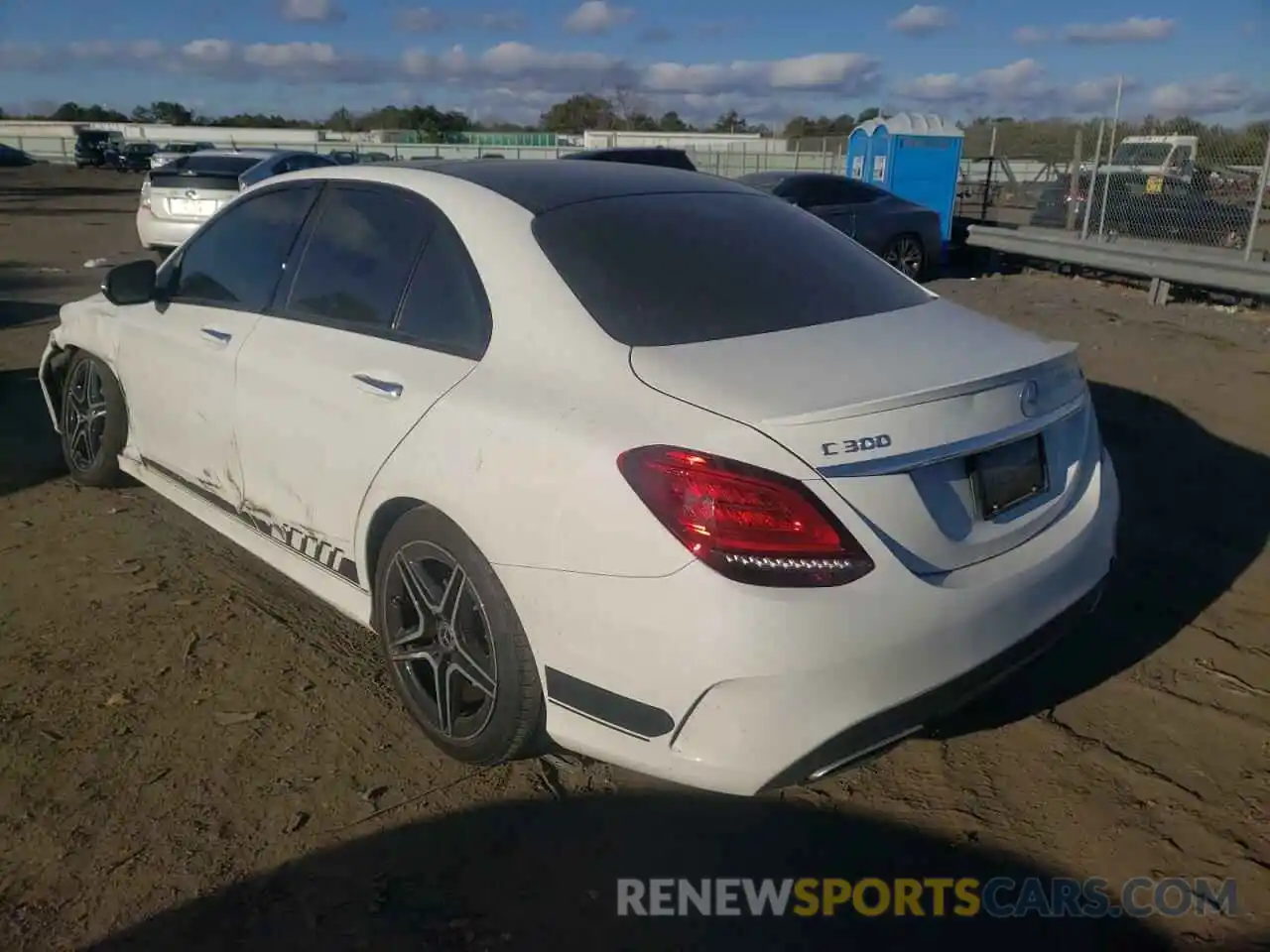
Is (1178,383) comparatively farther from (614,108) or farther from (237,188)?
(614,108)

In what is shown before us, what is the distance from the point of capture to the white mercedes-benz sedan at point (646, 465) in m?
2.21

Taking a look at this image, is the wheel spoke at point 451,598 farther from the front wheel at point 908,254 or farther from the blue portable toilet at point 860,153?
the blue portable toilet at point 860,153

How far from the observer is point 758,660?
85.2 inches

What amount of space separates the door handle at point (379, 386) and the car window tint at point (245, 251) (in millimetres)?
875

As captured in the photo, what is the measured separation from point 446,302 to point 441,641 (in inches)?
38.8

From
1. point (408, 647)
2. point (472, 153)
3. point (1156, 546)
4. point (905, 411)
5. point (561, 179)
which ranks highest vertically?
point (561, 179)

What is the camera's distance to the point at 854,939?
7.64ft

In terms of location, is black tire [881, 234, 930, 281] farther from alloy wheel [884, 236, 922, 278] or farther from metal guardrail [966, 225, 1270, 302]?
metal guardrail [966, 225, 1270, 302]

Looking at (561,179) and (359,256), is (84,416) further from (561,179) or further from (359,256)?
(561,179)

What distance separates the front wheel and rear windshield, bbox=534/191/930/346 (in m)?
10.2

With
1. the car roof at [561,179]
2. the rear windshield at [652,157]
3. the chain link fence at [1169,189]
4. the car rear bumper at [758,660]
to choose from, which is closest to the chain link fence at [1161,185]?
the chain link fence at [1169,189]

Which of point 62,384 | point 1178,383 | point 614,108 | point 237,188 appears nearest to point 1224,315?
point 1178,383

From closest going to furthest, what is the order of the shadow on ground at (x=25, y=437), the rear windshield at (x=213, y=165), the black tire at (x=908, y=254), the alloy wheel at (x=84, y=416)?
the alloy wheel at (x=84, y=416) < the shadow on ground at (x=25, y=437) < the black tire at (x=908, y=254) < the rear windshield at (x=213, y=165)

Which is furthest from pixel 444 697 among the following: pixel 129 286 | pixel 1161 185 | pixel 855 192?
pixel 1161 185
